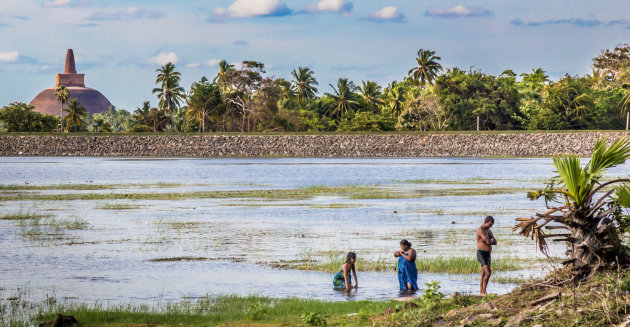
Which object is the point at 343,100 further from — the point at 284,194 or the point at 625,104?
the point at 284,194

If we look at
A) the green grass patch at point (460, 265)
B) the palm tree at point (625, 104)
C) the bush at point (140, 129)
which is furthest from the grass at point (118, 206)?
the bush at point (140, 129)

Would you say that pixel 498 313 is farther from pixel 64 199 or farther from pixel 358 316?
pixel 64 199

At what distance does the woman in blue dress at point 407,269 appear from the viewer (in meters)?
15.3

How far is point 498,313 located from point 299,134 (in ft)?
325

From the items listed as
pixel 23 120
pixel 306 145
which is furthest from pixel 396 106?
pixel 23 120

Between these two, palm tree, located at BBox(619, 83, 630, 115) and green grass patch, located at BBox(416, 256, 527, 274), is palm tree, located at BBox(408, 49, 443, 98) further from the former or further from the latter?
green grass patch, located at BBox(416, 256, 527, 274)

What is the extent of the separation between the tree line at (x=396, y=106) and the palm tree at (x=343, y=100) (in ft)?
0.52

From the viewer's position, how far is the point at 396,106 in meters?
124

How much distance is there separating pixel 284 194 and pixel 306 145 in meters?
68.7

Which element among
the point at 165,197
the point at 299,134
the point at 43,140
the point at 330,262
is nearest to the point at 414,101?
the point at 299,134

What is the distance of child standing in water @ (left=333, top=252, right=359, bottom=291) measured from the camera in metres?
15.7

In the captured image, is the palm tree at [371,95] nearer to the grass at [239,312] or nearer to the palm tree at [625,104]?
the palm tree at [625,104]

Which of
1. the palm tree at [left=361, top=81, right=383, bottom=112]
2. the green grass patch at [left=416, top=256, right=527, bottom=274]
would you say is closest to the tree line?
the palm tree at [left=361, top=81, right=383, bottom=112]

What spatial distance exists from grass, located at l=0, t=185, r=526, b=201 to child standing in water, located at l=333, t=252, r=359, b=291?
22845mm
